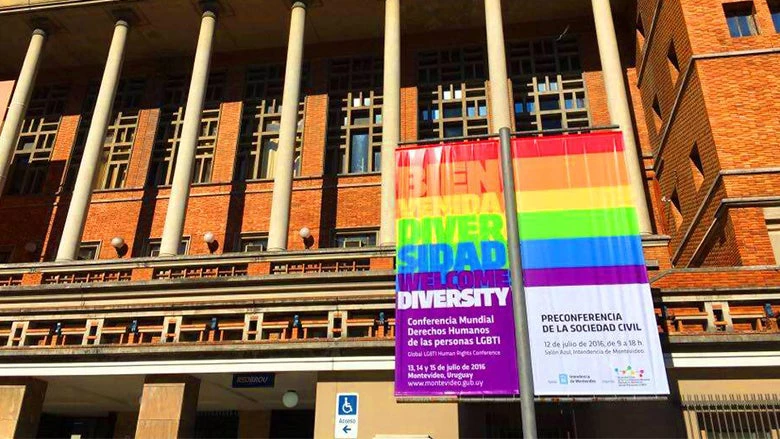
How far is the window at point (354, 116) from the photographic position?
902 inches

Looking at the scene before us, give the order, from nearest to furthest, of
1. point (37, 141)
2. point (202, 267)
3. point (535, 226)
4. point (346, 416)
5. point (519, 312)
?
point (519, 312)
point (535, 226)
point (346, 416)
point (202, 267)
point (37, 141)

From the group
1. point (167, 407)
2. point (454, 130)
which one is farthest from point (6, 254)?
point (454, 130)

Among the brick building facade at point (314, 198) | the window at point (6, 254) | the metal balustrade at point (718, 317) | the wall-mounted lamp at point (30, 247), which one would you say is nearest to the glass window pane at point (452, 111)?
the brick building facade at point (314, 198)

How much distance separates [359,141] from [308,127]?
1.94m

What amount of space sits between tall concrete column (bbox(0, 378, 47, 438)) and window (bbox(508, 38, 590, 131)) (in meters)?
16.3

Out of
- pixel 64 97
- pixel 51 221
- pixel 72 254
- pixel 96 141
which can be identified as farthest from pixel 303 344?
pixel 64 97

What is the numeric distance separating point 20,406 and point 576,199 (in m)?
11.3

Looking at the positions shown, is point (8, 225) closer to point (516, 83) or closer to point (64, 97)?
point (64, 97)

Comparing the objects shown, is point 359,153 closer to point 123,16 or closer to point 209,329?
point 123,16

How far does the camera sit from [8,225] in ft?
79.8

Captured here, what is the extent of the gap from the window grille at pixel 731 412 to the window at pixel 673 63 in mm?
10619

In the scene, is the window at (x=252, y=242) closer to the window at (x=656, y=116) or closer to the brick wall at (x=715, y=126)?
the brick wall at (x=715, y=126)

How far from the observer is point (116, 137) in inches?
982

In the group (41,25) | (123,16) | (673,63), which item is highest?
(41,25)
